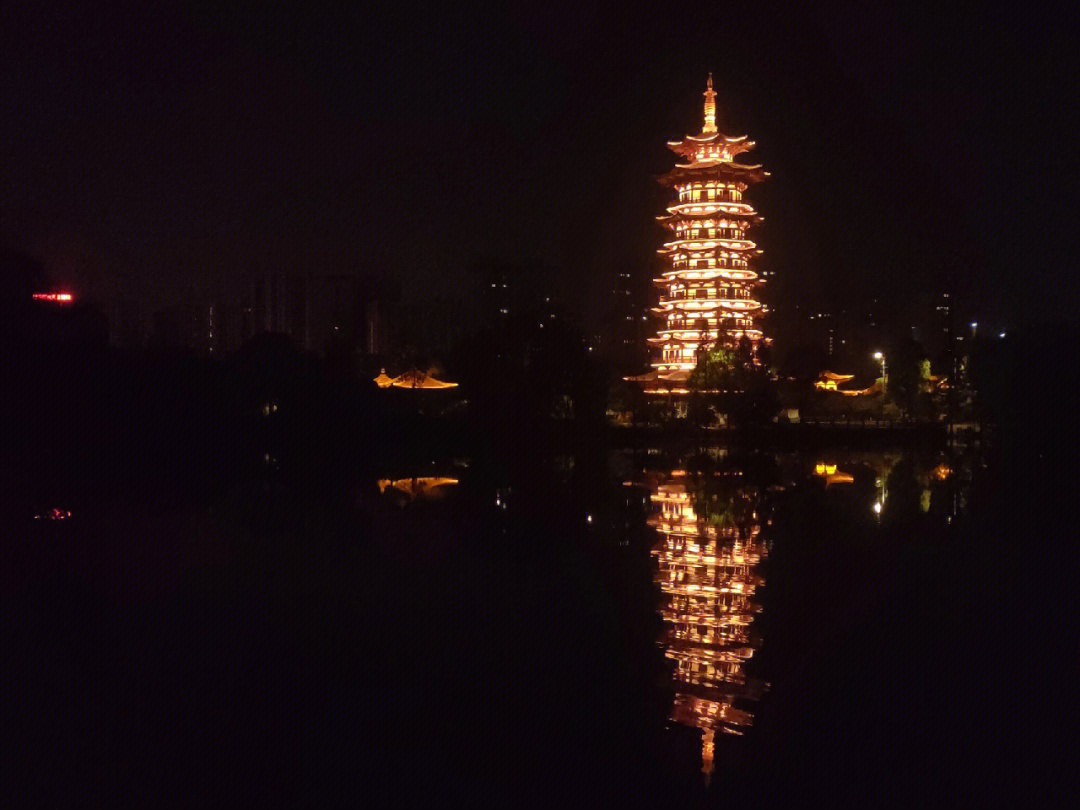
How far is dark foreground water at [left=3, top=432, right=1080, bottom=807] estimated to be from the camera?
6570 millimetres

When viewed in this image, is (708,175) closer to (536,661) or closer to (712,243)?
(712,243)

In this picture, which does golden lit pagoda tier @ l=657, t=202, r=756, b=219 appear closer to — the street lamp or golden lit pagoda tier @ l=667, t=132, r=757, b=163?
golden lit pagoda tier @ l=667, t=132, r=757, b=163

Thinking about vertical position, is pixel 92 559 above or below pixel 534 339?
below

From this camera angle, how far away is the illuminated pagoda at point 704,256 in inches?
2298

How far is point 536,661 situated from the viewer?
364 inches

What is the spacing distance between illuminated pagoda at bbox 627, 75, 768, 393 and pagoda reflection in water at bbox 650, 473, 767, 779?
3764 centimetres

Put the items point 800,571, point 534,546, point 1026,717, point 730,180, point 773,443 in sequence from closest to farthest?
point 1026,717 → point 800,571 → point 534,546 → point 773,443 → point 730,180

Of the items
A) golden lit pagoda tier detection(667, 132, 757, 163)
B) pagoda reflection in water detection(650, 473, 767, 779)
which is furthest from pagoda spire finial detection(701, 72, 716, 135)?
pagoda reflection in water detection(650, 473, 767, 779)

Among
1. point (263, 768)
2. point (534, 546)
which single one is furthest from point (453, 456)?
point (263, 768)

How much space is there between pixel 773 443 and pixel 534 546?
110 ft

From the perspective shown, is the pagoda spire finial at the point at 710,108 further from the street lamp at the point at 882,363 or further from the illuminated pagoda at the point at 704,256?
the street lamp at the point at 882,363

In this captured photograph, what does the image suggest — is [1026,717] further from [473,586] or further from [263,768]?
[473,586]

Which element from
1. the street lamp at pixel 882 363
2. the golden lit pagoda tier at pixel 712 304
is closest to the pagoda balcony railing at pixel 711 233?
the golden lit pagoda tier at pixel 712 304

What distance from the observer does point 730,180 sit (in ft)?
195
